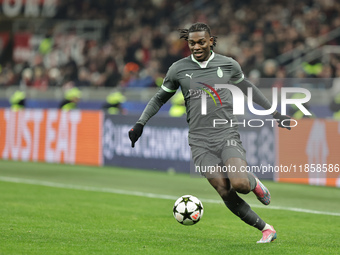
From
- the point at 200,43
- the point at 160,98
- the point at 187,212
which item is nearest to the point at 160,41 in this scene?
the point at 160,98

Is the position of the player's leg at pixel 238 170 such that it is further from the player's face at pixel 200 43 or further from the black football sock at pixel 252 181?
the player's face at pixel 200 43

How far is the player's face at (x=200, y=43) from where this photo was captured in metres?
7.52

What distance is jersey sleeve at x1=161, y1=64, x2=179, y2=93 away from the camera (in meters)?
7.69

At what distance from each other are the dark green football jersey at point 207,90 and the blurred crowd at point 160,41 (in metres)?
8.73

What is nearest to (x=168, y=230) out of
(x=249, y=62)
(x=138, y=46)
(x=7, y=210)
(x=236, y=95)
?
(x=236, y=95)

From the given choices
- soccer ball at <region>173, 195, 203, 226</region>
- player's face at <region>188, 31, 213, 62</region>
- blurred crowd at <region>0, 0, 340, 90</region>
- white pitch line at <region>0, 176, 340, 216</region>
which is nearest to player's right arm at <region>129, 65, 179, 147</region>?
player's face at <region>188, 31, 213, 62</region>

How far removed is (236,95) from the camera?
28.4 ft

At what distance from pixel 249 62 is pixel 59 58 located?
9.55 m

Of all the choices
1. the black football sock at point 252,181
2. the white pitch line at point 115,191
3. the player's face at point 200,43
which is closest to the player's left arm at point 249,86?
the player's face at point 200,43

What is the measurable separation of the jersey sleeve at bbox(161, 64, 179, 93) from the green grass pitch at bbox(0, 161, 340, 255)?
161 centimetres

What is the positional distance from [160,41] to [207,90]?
53.0ft

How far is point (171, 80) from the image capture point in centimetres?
771

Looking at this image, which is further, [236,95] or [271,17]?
[271,17]

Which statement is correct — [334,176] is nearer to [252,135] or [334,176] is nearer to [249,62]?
[252,135]
